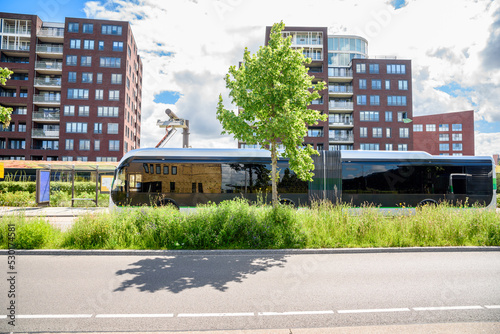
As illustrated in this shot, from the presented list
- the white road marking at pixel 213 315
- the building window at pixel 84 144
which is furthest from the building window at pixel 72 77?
the white road marking at pixel 213 315

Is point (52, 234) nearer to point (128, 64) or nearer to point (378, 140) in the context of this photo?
point (128, 64)

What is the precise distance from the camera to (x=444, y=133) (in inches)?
3374

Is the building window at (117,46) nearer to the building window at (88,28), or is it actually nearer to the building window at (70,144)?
the building window at (88,28)

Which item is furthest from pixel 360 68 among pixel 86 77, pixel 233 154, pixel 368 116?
pixel 233 154

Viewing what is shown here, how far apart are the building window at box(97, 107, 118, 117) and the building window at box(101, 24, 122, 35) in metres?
12.9

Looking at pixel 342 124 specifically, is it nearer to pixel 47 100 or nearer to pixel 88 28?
pixel 88 28

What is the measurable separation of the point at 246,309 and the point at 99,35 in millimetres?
56601

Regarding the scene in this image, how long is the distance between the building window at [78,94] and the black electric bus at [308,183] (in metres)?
41.9

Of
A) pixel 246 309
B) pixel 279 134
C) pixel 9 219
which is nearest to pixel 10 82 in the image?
pixel 9 219

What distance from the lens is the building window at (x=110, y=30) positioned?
49.2 m

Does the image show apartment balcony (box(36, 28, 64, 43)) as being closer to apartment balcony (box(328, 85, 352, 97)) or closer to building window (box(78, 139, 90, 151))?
building window (box(78, 139, 90, 151))

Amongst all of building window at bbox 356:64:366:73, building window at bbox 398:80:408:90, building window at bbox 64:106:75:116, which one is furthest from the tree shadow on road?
building window at bbox 398:80:408:90

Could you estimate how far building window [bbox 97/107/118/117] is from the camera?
48.0m

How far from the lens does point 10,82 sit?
47344mm
